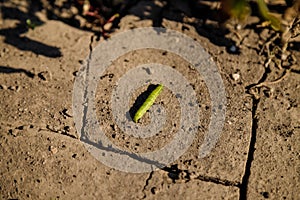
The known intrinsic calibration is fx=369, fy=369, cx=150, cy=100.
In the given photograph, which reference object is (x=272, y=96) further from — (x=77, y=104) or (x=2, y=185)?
(x=2, y=185)

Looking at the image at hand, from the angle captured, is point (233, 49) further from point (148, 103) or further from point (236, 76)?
point (148, 103)

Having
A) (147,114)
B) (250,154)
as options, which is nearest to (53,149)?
(147,114)

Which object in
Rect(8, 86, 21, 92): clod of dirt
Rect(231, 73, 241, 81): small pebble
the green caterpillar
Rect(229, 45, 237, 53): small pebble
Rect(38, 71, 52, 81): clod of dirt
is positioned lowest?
Rect(8, 86, 21, 92): clod of dirt

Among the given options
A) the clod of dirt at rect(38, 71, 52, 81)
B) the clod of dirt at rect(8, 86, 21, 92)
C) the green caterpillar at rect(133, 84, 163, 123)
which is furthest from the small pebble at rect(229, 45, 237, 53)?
the clod of dirt at rect(8, 86, 21, 92)

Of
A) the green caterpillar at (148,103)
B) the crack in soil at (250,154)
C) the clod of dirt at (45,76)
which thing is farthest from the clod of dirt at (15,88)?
the crack in soil at (250,154)

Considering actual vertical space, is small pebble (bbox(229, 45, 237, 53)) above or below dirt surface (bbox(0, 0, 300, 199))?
above

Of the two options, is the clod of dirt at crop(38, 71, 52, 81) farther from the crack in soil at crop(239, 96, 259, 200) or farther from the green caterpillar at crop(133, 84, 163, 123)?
the crack in soil at crop(239, 96, 259, 200)

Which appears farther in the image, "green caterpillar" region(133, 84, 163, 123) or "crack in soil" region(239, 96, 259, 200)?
"green caterpillar" region(133, 84, 163, 123)
